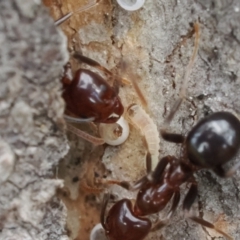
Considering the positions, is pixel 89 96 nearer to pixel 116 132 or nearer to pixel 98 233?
pixel 116 132

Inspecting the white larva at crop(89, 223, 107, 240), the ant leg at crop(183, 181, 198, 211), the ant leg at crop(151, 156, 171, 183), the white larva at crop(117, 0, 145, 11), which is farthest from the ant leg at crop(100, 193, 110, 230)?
the white larva at crop(117, 0, 145, 11)

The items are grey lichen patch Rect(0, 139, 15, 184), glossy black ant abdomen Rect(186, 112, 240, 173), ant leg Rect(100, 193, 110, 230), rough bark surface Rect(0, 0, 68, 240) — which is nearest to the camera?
rough bark surface Rect(0, 0, 68, 240)

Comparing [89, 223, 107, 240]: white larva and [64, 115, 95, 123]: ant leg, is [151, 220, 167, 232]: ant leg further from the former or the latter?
[64, 115, 95, 123]: ant leg

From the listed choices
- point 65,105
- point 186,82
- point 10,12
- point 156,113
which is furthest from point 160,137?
point 10,12

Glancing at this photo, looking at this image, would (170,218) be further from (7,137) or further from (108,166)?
(7,137)

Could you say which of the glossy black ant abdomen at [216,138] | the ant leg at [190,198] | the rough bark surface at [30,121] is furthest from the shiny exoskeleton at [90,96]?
the ant leg at [190,198]

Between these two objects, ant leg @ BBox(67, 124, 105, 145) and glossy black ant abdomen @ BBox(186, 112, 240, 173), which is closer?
glossy black ant abdomen @ BBox(186, 112, 240, 173)

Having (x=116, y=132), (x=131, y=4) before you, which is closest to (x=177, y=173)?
(x=116, y=132)
